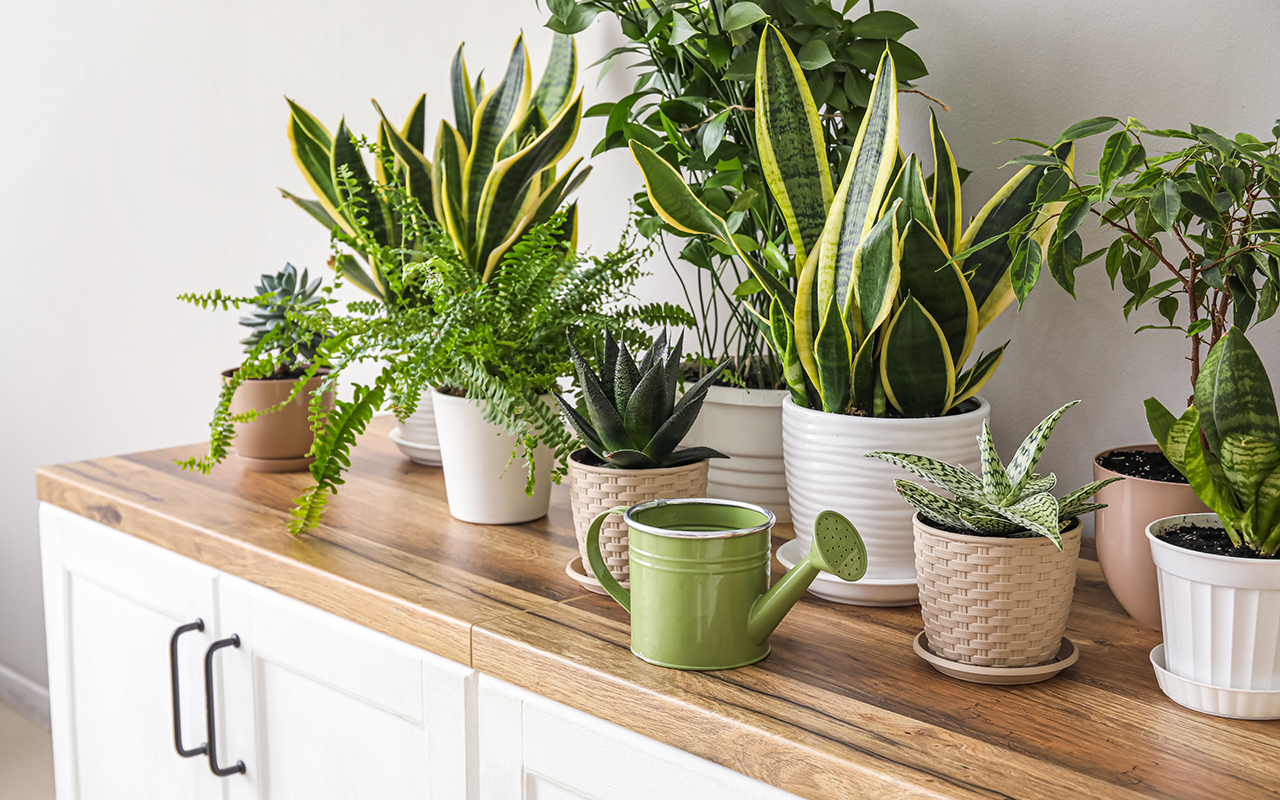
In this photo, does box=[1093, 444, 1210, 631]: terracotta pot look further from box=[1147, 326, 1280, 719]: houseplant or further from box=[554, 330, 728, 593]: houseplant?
box=[554, 330, 728, 593]: houseplant

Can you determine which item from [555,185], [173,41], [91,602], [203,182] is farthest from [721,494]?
[173,41]

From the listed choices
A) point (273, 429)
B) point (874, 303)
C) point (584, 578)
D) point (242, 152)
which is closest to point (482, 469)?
point (584, 578)

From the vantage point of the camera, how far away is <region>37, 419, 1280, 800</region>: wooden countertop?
22.3 inches

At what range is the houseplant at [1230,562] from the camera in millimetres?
598

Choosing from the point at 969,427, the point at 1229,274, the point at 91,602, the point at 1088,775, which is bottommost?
the point at 91,602

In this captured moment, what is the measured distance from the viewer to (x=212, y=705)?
103 centimetres

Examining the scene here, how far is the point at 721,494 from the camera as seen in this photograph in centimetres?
108

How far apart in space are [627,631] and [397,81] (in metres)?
1.18

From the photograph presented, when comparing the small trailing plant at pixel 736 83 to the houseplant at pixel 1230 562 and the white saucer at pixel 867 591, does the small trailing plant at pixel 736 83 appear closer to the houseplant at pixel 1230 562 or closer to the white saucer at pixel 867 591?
the white saucer at pixel 867 591

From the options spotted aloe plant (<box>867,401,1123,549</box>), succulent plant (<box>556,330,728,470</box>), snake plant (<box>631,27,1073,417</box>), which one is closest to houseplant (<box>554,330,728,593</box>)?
succulent plant (<box>556,330,728,470</box>)

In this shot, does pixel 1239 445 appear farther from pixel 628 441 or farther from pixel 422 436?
pixel 422 436

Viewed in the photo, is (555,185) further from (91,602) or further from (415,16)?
(91,602)

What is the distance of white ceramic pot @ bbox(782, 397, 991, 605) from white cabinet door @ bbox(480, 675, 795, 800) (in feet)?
0.81

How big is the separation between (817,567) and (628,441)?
0.79 ft
